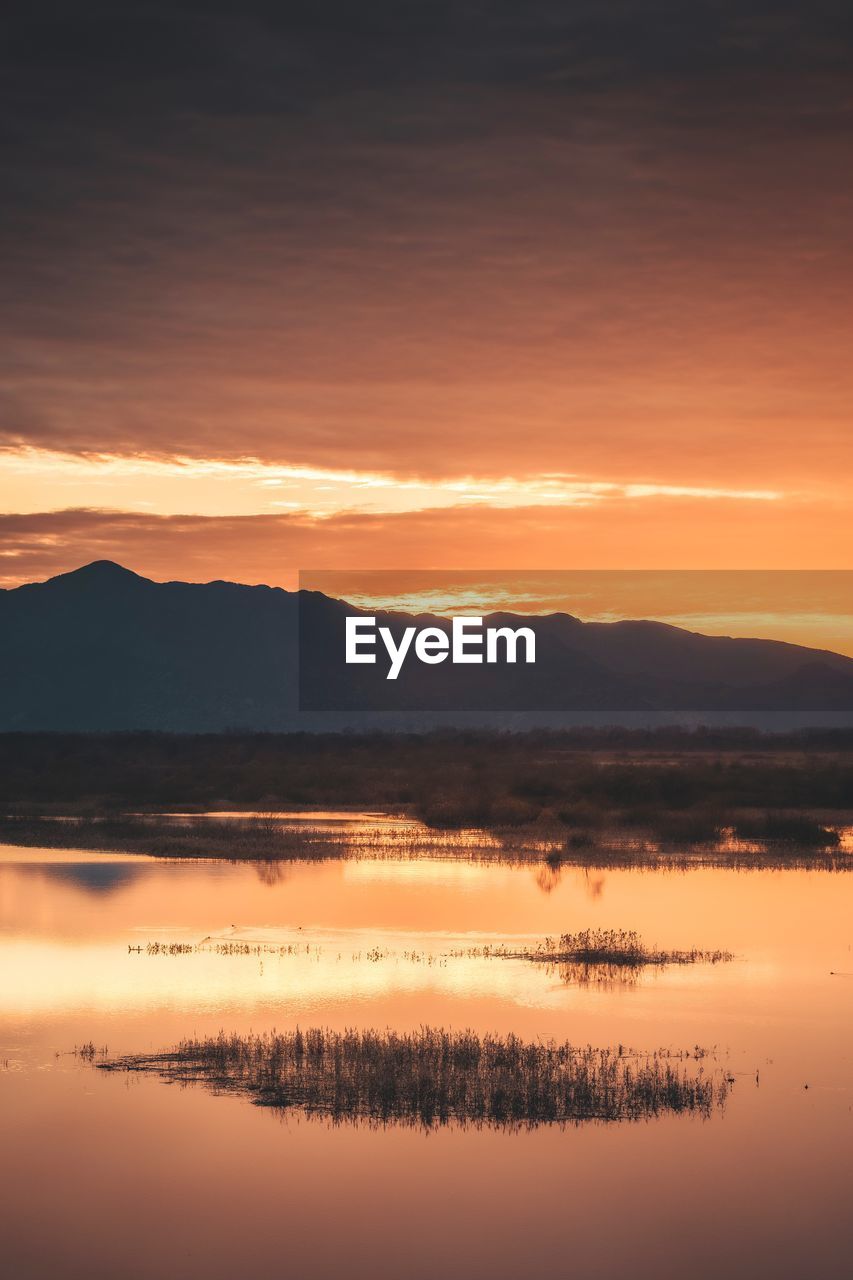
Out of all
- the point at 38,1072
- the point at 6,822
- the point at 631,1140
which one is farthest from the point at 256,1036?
the point at 6,822

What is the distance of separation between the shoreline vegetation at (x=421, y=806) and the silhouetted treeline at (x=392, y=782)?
0.46 feet

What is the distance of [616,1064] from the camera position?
1795 cm

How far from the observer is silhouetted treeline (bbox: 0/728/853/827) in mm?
57094

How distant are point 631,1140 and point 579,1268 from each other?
10.2 ft

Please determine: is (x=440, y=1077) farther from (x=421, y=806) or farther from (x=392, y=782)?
(x=392, y=782)

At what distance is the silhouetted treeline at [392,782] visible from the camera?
5709 centimetres

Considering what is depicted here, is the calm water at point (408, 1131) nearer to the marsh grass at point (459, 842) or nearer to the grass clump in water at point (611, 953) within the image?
the grass clump in water at point (611, 953)

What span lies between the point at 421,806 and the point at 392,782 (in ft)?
48.2

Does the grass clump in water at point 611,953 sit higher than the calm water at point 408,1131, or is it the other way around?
the grass clump in water at point 611,953

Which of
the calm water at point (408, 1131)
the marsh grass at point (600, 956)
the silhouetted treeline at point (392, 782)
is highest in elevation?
the silhouetted treeline at point (392, 782)

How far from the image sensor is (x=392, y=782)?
71438 mm

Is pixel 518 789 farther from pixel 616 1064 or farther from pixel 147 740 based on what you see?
pixel 147 740

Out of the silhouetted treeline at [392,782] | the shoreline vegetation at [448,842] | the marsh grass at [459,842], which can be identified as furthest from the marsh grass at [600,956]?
the silhouetted treeline at [392,782]

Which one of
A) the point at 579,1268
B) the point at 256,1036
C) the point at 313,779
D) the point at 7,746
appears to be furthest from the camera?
the point at 7,746
